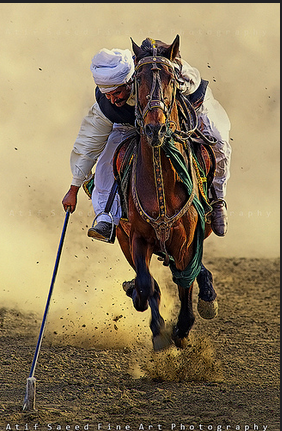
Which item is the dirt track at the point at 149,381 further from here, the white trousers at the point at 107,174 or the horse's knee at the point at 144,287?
the white trousers at the point at 107,174

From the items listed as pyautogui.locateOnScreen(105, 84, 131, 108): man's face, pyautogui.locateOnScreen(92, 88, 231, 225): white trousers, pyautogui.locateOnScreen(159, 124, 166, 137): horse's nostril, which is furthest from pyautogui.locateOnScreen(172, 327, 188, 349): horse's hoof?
pyautogui.locateOnScreen(159, 124, 166, 137): horse's nostril

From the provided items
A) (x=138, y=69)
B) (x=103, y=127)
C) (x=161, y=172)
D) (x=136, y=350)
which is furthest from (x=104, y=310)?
(x=138, y=69)

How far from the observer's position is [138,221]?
17.7 ft

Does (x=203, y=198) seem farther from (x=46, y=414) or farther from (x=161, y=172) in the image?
(x=46, y=414)

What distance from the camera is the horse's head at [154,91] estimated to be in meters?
4.62

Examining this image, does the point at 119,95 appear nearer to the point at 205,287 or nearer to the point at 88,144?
the point at 88,144

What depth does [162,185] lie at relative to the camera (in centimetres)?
520

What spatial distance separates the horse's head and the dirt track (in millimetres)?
2182

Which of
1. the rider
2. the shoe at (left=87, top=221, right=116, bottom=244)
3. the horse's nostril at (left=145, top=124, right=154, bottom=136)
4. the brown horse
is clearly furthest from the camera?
the shoe at (left=87, top=221, right=116, bottom=244)

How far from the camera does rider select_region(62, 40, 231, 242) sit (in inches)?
221

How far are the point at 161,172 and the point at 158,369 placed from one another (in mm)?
2195

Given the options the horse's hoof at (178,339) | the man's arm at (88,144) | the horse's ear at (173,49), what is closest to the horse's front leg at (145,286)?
the horse's hoof at (178,339)

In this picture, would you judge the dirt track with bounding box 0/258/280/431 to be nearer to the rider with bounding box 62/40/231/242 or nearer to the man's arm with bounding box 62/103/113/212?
the rider with bounding box 62/40/231/242

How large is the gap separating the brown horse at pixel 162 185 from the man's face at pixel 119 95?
0.89ft
